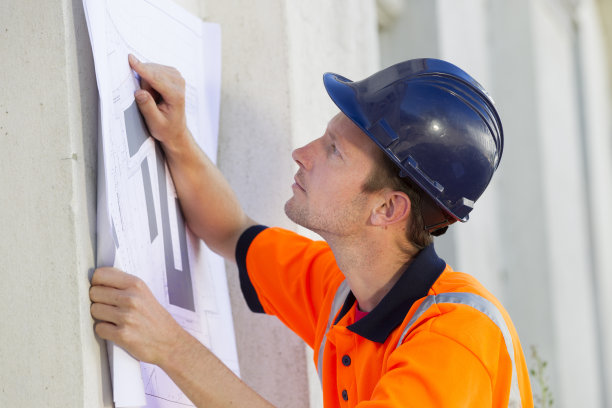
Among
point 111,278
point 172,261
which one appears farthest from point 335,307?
point 111,278

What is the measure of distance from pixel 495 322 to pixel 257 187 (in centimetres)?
95

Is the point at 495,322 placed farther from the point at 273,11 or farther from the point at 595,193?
the point at 595,193

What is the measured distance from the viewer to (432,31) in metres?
4.29

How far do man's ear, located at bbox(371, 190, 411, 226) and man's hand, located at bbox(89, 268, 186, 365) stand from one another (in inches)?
23.5

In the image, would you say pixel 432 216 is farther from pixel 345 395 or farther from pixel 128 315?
pixel 128 315

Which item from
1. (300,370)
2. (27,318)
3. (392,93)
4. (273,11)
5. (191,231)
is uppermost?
(273,11)

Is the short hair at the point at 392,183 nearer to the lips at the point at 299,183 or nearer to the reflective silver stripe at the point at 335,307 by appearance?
the lips at the point at 299,183

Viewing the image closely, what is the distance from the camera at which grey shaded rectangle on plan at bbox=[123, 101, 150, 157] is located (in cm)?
180

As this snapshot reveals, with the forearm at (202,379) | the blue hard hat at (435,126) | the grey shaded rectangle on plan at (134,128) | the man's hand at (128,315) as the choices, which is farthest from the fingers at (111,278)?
the blue hard hat at (435,126)

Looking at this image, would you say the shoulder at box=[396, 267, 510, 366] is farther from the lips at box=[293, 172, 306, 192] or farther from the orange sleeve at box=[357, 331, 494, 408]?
the lips at box=[293, 172, 306, 192]

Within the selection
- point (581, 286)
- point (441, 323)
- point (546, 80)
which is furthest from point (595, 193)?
point (441, 323)

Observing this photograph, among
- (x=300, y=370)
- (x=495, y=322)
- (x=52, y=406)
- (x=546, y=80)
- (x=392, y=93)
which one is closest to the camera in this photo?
(x=52, y=406)

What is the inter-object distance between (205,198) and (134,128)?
13.6 inches

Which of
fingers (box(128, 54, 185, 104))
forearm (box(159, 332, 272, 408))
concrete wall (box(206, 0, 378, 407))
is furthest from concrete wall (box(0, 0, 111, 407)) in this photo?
concrete wall (box(206, 0, 378, 407))
